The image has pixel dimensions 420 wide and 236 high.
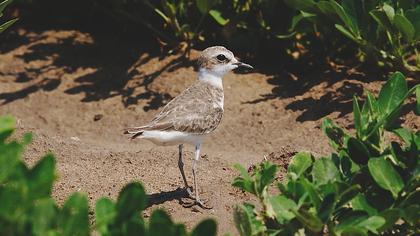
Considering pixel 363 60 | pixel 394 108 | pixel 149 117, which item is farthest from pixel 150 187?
pixel 363 60

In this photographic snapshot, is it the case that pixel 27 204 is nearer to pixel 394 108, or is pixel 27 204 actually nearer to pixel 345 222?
pixel 345 222

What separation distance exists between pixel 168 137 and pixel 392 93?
2.62 meters

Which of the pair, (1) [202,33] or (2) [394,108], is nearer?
(2) [394,108]

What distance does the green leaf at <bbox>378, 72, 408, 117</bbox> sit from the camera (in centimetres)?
479

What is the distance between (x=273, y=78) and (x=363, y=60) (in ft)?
3.69

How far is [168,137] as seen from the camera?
696 cm

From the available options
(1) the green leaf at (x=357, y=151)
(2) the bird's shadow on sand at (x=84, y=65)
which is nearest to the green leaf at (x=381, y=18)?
(2) the bird's shadow on sand at (x=84, y=65)

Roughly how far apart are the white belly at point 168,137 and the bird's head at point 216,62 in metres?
1.04

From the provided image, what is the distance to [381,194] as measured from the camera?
459 cm

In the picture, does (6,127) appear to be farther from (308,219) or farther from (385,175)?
(385,175)

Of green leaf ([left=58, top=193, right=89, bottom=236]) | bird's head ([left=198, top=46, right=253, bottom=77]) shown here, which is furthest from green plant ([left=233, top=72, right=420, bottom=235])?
bird's head ([left=198, top=46, right=253, bottom=77])

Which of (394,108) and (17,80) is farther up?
(394,108)

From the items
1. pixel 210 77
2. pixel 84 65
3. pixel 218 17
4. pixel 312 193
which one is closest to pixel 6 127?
pixel 312 193

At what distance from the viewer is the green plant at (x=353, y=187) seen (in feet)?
14.1
